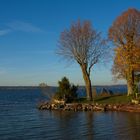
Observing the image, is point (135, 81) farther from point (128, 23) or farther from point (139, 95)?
point (128, 23)

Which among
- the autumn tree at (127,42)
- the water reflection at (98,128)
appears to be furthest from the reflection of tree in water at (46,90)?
the water reflection at (98,128)

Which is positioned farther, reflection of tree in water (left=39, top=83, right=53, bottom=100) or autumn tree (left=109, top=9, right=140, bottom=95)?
reflection of tree in water (left=39, top=83, right=53, bottom=100)

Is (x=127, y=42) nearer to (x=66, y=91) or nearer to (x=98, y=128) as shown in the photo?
(x=66, y=91)

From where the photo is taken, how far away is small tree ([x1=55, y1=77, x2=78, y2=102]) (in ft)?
177

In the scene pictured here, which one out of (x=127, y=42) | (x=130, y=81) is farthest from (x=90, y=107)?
(x=127, y=42)

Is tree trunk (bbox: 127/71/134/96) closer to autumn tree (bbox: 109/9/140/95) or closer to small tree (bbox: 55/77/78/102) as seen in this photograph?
autumn tree (bbox: 109/9/140/95)

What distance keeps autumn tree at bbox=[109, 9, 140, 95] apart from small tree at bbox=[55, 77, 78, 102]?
7.67 meters

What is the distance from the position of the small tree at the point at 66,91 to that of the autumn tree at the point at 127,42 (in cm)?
767

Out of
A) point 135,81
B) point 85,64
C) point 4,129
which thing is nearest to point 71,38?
point 85,64

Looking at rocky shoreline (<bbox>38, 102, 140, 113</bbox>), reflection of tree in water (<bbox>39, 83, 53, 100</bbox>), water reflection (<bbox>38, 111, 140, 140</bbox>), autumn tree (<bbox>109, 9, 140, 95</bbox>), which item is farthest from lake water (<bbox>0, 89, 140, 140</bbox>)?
reflection of tree in water (<bbox>39, 83, 53, 100</bbox>)

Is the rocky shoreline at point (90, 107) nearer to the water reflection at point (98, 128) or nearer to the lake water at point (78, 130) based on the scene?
the water reflection at point (98, 128)

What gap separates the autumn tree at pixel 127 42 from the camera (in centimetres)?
5072

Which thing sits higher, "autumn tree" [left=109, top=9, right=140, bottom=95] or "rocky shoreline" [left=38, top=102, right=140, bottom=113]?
"autumn tree" [left=109, top=9, right=140, bottom=95]

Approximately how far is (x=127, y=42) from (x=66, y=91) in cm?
1230
